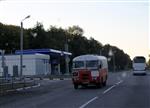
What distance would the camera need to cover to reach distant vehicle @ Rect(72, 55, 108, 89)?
3941 cm

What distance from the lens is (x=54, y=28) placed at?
15662 cm

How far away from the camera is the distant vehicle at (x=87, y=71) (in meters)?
39.4

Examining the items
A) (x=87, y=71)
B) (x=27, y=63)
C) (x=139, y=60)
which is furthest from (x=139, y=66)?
(x=87, y=71)

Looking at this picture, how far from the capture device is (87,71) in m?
39.4

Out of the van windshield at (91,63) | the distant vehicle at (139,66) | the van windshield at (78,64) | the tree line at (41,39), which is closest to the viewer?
the van windshield at (91,63)

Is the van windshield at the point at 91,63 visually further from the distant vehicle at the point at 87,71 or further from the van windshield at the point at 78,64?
the van windshield at the point at 78,64

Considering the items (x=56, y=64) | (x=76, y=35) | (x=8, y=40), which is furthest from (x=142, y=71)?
(x=76, y=35)

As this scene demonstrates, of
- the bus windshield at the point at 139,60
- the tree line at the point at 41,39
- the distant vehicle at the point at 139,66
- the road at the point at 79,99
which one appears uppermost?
the tree line at the point at 41,39

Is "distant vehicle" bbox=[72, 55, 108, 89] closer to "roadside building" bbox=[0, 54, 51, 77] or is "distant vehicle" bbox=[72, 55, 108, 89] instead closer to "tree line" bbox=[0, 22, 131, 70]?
"roadside building" bbox=[0, 54, 51, 77]

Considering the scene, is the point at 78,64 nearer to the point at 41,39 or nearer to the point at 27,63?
the point at 27,63

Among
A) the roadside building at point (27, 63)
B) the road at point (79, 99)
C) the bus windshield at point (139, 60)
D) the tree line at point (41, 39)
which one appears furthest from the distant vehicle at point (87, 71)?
the tree line at point (41, 39)

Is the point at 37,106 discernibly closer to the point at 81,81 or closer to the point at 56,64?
the point at 81,81

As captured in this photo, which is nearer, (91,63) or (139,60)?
(91,63)

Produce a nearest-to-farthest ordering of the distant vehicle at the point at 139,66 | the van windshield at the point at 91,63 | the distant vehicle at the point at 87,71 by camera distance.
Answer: the distant vehicle at the point at 87,71, the van windshield at the point at 91,63, the distant vehicle at the point at 139,66
